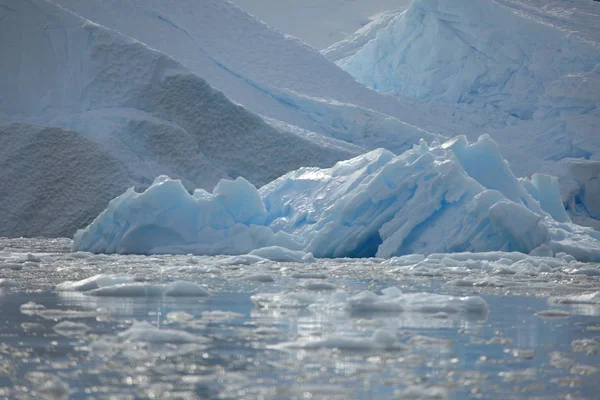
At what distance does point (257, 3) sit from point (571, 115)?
2162 centimetres

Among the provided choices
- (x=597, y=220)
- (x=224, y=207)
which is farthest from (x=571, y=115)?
(x=224, y=207)

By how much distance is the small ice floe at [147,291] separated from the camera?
6.29 metres

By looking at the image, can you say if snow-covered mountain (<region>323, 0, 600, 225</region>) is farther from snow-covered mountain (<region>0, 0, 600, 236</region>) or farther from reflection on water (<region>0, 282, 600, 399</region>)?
reflection on water (<region>0, 282, 600, 399</region>)

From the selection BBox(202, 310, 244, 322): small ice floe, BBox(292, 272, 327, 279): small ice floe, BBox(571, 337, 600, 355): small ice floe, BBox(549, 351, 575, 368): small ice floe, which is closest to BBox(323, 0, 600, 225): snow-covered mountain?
BBox(292, 272, 327, 279): small ice floe

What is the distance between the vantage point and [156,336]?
4.09 metres

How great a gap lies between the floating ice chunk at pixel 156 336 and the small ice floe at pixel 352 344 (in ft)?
1.34

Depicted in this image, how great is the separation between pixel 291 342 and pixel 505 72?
2513 cm

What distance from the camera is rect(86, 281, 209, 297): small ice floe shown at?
629 cm

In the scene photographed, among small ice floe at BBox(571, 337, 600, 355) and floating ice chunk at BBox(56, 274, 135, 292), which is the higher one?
small ice floe at BBox(571, 337, 600, 355)

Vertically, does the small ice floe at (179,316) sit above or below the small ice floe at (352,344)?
below

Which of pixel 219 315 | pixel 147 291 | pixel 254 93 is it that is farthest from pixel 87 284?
pixel 254 93

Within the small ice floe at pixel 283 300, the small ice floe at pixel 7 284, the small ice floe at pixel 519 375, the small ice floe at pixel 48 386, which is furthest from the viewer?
the small ice floe at pixel 7 284

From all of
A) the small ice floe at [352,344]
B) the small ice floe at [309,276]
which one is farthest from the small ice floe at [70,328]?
the small ice floe at [309,276]

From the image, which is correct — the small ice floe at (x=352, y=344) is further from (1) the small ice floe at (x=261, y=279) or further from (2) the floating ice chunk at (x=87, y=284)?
(1) the small ice floe at (x=261, y=279)
